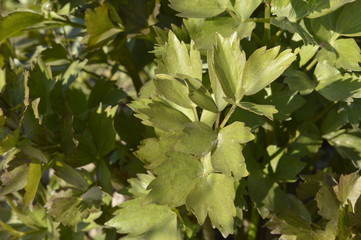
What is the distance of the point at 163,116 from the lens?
78cm

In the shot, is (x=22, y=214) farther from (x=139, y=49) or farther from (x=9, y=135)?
(x=139, y=49)

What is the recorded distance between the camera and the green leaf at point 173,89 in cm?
78

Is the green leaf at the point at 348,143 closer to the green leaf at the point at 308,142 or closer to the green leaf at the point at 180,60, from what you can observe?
the green leaf at the point at 308,142

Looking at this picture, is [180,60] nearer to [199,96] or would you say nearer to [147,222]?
[199,96]

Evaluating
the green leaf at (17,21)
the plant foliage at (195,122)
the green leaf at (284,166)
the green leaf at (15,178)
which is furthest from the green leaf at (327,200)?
the green leaf at (17,21)

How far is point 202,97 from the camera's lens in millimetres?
752

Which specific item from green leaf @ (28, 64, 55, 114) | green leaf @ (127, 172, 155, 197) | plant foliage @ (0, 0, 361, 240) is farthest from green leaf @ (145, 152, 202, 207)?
green leaf @ (28, 64, 55, 114)

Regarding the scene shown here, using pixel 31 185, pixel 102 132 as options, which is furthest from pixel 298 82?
pixel 31 185

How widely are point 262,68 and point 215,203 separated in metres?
0.21

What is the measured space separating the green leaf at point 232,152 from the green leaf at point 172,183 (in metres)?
0.06

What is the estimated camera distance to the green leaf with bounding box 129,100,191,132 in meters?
0.77

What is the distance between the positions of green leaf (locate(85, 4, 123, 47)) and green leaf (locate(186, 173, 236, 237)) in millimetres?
409

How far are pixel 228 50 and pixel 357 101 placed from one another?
12.8 inches

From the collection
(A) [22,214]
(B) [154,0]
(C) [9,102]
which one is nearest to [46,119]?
(C) [9,102]
